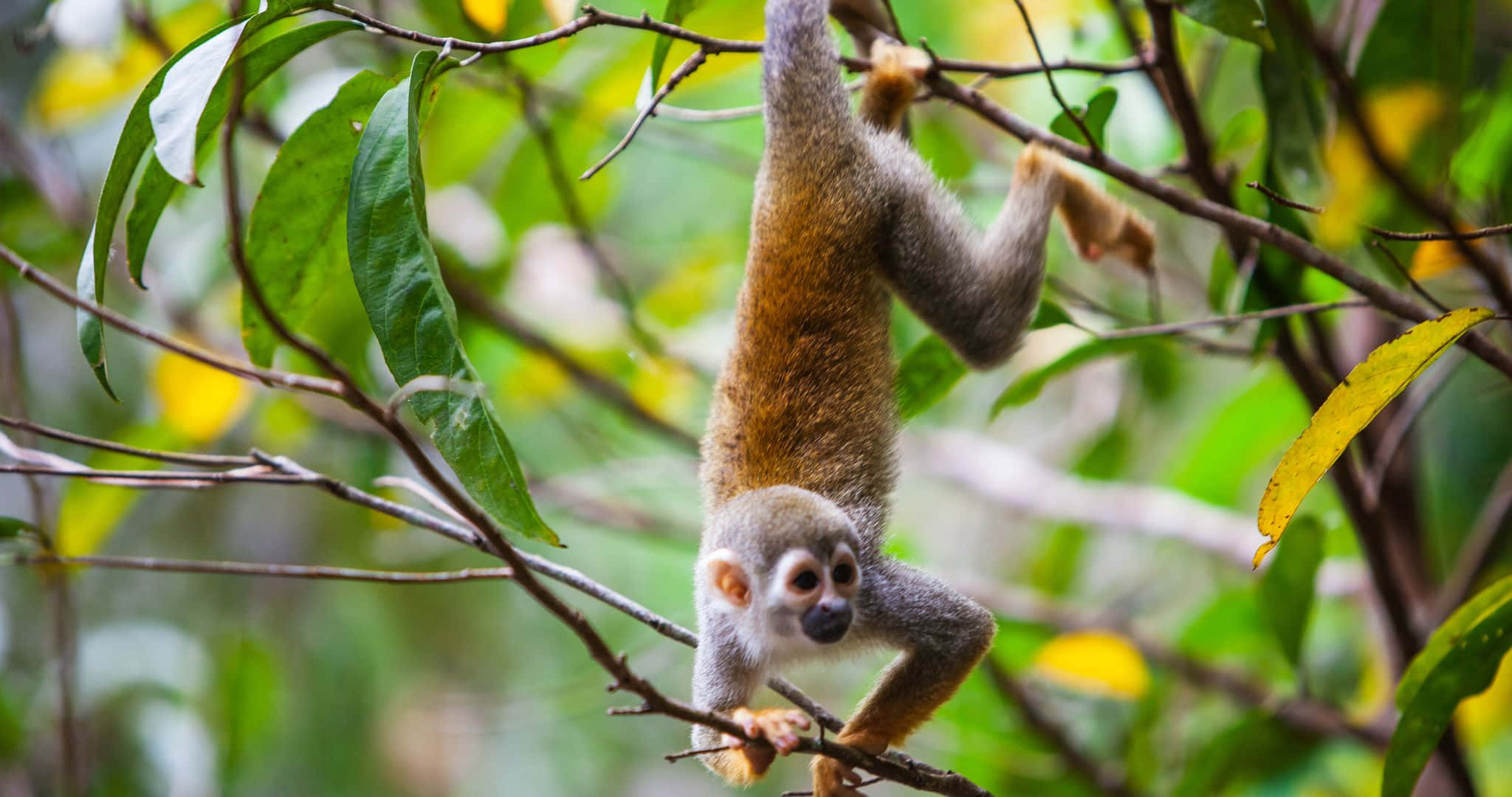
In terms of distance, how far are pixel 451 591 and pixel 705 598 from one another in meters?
3.43

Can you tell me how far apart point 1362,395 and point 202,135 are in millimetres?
1251

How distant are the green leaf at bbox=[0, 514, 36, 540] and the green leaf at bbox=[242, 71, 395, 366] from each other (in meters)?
0.33

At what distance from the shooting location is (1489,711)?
2.95 meters

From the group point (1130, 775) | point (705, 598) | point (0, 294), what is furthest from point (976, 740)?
point (0, 294)

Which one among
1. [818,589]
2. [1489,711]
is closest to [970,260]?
[818,589]

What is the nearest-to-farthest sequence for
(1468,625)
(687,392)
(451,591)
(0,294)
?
(1468,625) → (0,294) → (687,392) → (451,591)

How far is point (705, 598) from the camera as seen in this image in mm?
1642

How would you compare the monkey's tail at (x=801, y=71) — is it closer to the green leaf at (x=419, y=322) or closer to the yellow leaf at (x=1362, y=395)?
the green leaf at (x=419, y=322)

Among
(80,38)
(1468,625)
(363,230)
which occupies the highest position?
(80,38)

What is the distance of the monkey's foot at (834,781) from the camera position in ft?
4.68

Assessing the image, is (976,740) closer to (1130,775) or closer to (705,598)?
(1130,775)

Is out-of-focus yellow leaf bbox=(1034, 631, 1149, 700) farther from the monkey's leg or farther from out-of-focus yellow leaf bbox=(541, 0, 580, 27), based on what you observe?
out-of-focus yellow leaf bbox=(541, 0, 580, 27)

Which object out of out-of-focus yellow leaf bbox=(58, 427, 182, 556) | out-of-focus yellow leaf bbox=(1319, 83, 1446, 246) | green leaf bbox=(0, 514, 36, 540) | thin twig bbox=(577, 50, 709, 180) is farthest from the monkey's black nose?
out-of-focus yellow leaf bbox=(58, 427, 182, 556)

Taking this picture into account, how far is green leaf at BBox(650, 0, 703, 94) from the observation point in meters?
1.46
